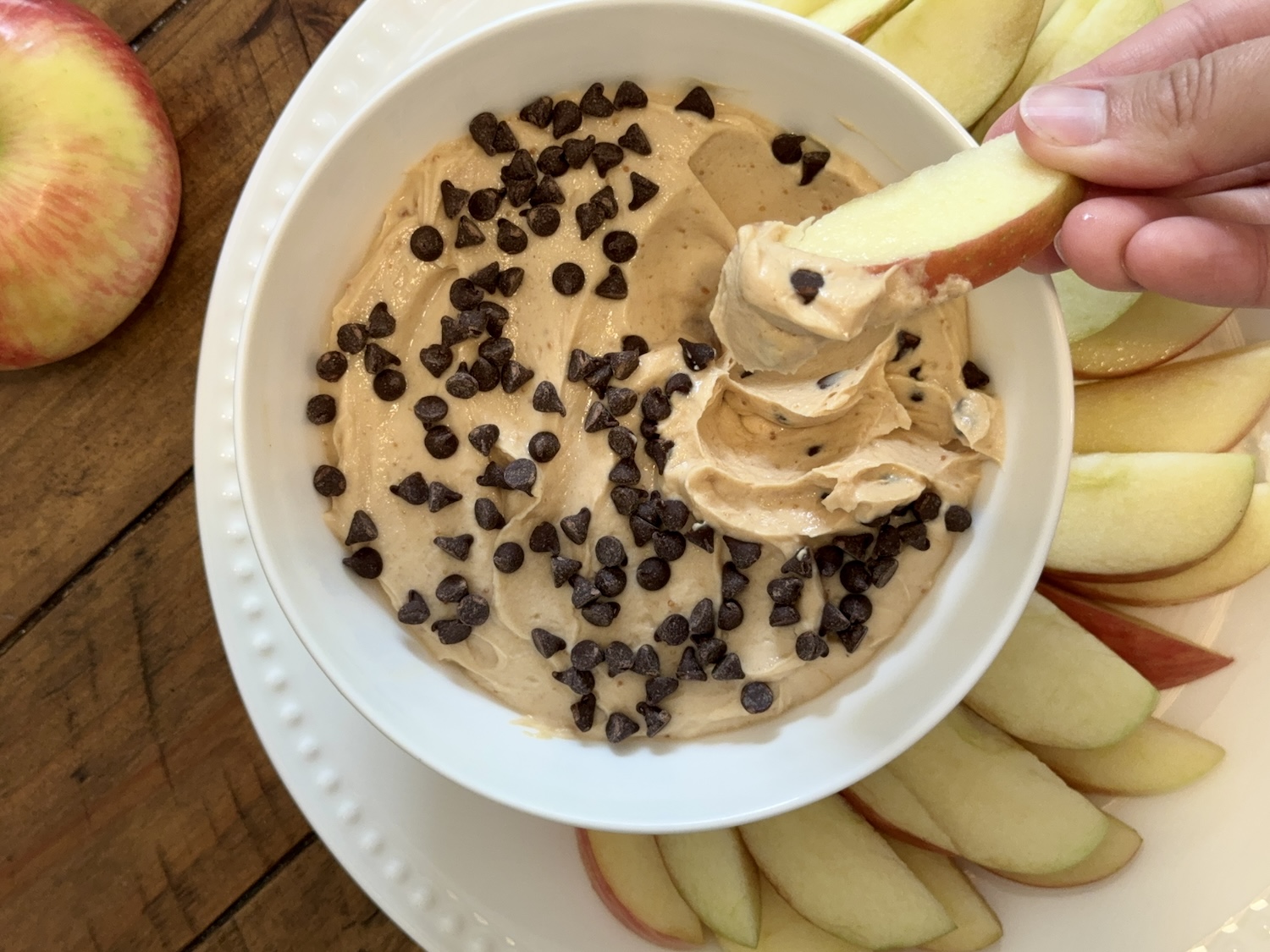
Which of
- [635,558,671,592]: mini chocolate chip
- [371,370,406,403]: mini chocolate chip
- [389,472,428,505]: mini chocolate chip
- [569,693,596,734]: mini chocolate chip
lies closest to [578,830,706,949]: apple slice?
[569,693,596,734]: mini chocolate chip

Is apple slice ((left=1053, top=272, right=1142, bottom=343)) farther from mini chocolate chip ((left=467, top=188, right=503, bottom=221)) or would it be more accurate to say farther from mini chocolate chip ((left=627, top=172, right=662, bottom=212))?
mini chocolate chip ((left=467, top=188, right=503, bottom=221))

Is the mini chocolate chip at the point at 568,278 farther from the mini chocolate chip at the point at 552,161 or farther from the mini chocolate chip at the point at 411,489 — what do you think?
the mini chocolate chip at the point at 411,489

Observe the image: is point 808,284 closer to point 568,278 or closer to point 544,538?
point 568,278

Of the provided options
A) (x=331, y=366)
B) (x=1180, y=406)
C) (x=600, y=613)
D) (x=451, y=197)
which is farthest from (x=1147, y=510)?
(x=331, y=366)

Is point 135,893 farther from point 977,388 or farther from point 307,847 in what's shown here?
point 977,388

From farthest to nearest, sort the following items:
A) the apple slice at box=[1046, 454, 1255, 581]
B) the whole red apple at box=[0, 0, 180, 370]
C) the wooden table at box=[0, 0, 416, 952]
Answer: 1. the wooden table at box=[0, 0, 416, 952]
2. the whole red apple at box=[0, 0, 180, 370]
3. the apple slice at box=[1046, 454, 1255, 581]

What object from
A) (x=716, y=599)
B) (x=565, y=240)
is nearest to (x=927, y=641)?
(x=716, y=599)
